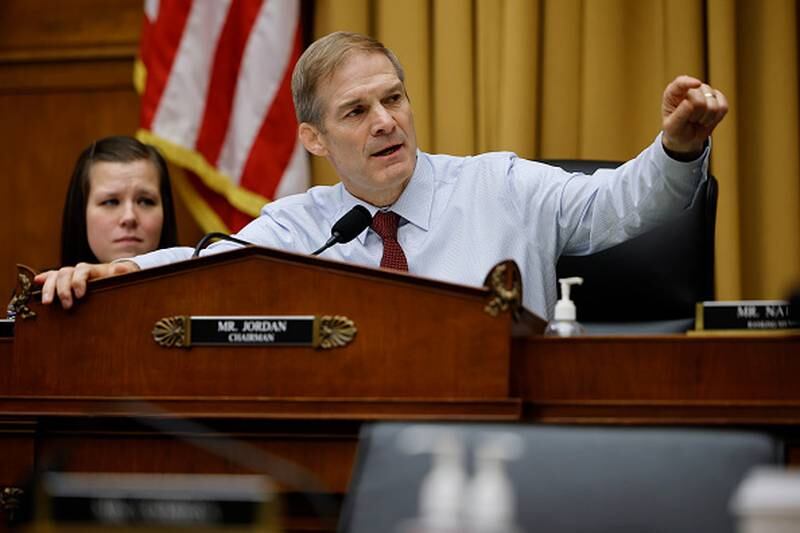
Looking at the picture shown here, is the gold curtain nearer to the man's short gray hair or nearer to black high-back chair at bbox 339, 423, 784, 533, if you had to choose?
the man's short gray hair

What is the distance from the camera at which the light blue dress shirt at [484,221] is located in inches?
109

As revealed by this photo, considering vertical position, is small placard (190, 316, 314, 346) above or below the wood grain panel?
below

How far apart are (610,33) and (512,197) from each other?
100 centimetres

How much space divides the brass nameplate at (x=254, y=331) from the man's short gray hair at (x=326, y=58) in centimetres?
115

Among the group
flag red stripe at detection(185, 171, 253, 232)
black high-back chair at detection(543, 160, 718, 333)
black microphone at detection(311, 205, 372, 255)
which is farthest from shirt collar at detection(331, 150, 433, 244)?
flag red stripe at detection(185, 171, 253, 232)

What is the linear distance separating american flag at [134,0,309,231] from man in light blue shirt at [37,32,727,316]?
2.70 feet

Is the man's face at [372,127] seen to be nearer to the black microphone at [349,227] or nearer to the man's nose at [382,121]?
the man's nose at [382,121]

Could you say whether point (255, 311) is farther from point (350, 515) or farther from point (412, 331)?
point (350, 515)

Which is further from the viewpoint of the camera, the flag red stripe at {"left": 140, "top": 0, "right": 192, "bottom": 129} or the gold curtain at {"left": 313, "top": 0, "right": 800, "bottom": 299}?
the flag red stripe at {"left": 140, "top": 0, "right": 192, "bottom": 129}

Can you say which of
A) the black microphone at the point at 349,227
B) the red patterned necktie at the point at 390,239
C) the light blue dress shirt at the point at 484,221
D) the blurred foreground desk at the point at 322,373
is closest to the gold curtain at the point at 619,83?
the light blue dress shirt at the point at 484,221

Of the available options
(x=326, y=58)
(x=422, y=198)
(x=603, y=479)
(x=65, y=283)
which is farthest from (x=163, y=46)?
(x=603, y=479)

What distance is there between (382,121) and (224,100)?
1.22 meters

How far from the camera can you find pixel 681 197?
2.50 metres

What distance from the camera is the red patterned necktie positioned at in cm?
276
